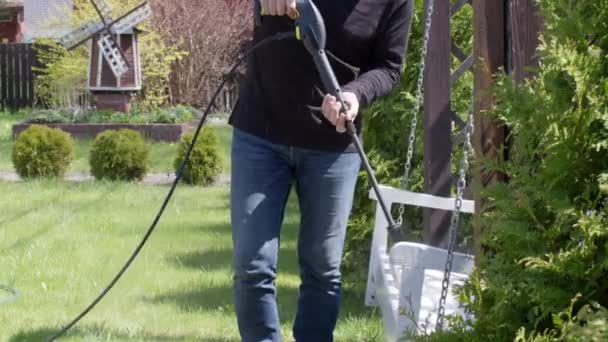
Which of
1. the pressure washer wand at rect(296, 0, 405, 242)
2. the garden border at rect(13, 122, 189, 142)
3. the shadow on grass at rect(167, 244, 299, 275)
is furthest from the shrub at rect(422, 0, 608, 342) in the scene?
the garden border at rect(13, 122, 189, 142)

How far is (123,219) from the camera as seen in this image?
29.1 ft

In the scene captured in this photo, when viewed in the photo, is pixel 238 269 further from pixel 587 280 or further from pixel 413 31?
pixel 413 31

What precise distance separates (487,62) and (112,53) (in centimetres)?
1584

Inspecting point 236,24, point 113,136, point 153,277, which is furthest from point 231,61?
point 153,277

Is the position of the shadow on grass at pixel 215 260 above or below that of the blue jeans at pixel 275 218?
below

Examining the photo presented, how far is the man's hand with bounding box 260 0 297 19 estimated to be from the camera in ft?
10.7

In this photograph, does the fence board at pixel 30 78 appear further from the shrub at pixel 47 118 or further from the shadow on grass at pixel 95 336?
the shadow on grass at pixel 95 336

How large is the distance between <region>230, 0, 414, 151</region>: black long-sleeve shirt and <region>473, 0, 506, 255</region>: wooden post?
1.33ft

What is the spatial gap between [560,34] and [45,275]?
4932 mm

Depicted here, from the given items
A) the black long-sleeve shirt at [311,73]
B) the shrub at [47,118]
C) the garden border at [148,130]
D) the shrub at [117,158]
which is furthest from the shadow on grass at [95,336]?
the shrub at [47,118]

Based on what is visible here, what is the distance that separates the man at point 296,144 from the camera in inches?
138

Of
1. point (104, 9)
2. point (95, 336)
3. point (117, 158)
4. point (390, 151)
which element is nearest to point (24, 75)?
point (104, 9)

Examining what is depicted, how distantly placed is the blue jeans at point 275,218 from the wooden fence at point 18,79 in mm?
Result: 21278

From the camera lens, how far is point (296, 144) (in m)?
3.54
